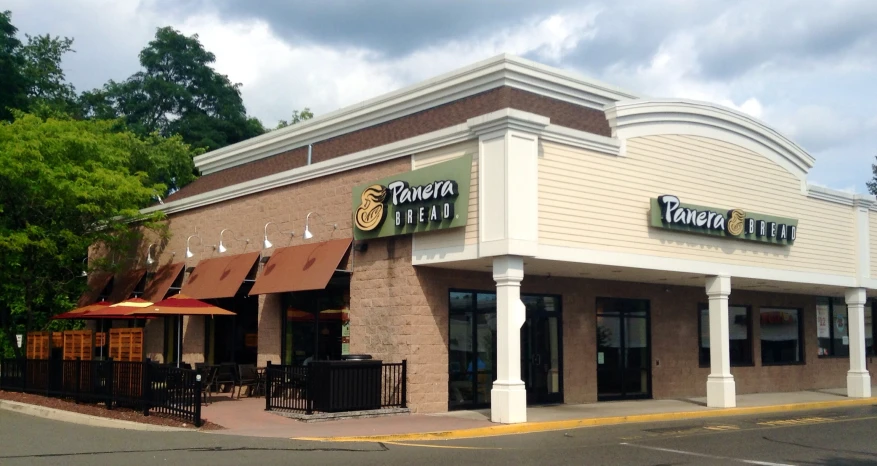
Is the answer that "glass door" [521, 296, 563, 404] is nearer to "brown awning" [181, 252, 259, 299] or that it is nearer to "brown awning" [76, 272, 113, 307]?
"brown awning" [181, 252, 259, 299]

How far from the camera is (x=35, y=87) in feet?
158

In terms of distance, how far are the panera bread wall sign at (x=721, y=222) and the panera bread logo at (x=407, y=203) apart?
509 centimetres

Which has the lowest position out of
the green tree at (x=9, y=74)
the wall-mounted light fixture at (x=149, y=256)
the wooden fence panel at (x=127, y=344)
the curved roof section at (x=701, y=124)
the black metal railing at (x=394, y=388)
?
the black metal railing at (x=394, y=388)

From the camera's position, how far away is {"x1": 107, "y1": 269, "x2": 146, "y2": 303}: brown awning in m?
27.4

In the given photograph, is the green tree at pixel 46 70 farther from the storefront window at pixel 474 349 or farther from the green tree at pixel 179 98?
the storefront window at pixel 474 349

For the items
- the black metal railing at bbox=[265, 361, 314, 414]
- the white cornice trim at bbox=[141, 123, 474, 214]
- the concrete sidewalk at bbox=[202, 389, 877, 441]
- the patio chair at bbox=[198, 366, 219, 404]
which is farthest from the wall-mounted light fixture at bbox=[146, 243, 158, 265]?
the black metal railing at bbox=[265, 361, 314, 414]

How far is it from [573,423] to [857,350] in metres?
12.4

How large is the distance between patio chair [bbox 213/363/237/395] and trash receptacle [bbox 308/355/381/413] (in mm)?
4333

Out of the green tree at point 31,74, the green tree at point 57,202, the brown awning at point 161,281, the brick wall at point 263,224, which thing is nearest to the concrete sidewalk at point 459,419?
the brick wall at point 263,224

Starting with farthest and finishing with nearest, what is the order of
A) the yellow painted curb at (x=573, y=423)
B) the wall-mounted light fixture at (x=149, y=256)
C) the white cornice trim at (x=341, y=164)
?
1. the wall-mounted light fixture at (x=149, y=256)
2. the white cornice trim at (x=341, y=164)
3. the yellow painted curb at (x=573, y=423)

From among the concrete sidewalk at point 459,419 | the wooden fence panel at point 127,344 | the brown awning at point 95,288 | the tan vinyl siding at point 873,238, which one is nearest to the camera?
the concrete sidewalk at point 459,419

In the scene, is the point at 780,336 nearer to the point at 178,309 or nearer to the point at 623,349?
the point at 623,349

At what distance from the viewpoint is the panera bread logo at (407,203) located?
1811cm

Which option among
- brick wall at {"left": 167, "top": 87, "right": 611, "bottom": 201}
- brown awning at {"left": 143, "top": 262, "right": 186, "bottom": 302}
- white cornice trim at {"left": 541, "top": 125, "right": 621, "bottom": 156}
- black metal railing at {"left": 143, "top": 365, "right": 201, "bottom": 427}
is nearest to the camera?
black metal railing at {"left": 143, "top": 365, "right": 201, "bottom": 427}
